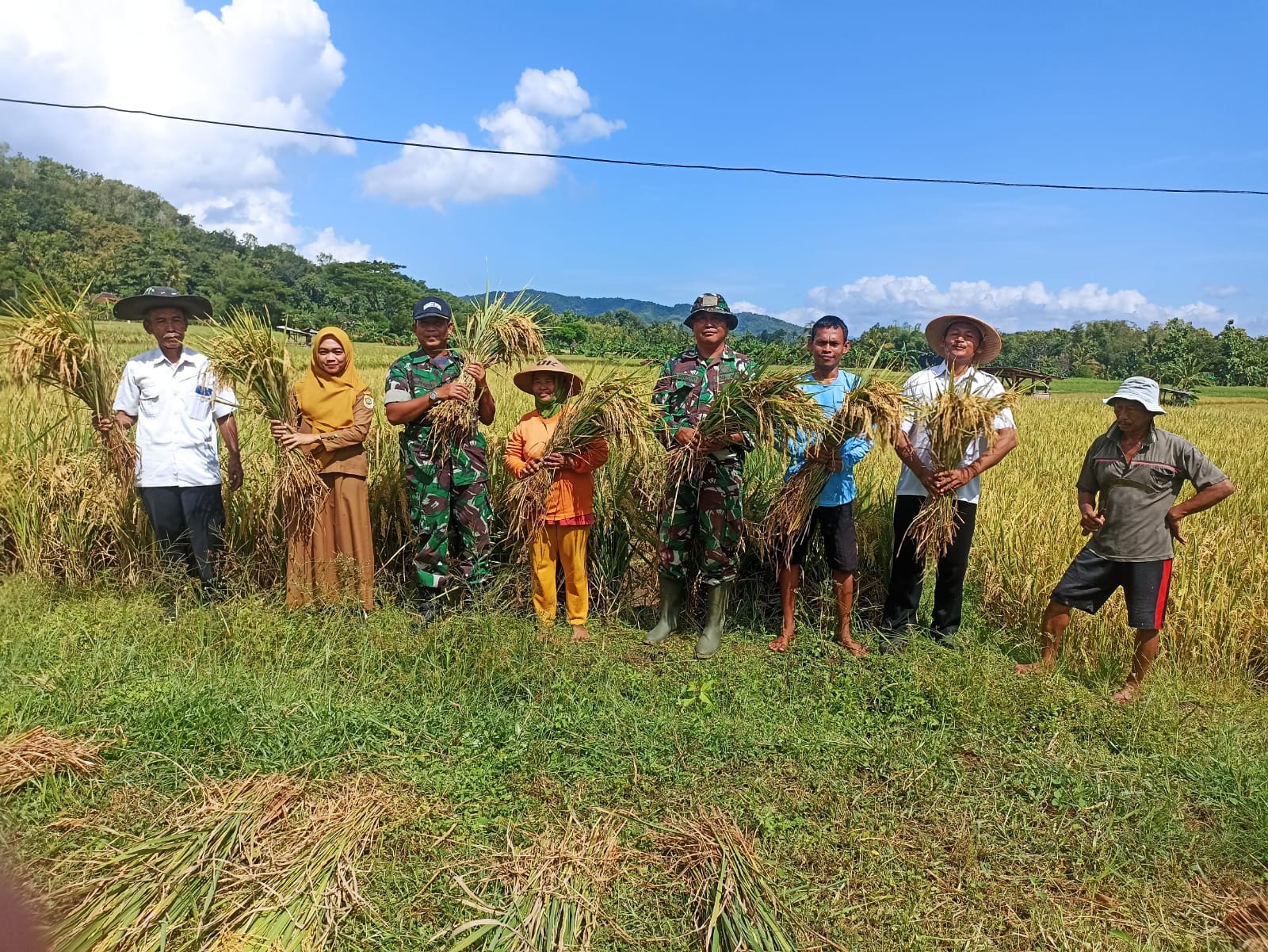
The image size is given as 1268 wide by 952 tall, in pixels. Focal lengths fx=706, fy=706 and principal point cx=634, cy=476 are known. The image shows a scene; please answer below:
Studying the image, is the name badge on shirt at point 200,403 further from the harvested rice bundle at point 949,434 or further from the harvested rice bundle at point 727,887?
the harvested rice bundle at point 949,434

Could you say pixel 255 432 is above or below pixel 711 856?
above

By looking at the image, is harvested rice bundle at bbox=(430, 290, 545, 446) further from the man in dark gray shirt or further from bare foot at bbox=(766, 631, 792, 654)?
the man in dark gray shirt

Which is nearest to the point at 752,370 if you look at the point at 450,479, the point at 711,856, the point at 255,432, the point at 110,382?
the point at 450,479

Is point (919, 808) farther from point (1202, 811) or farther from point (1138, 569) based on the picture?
point (1138, 569)

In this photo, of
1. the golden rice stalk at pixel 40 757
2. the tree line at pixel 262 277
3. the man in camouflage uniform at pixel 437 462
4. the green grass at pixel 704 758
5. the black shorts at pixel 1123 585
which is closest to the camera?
the green grass at pixel 704 758

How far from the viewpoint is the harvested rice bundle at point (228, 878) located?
6.91 ft

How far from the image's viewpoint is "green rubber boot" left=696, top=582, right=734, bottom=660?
418 centimetres

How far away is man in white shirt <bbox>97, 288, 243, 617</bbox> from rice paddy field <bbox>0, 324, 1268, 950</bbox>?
427 millimetres

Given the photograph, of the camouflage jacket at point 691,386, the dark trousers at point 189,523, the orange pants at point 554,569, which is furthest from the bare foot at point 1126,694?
the dark trousers at point 189,523

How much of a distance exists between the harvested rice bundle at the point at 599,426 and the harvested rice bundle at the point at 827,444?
84 centimetres

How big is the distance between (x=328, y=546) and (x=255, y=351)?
1.23 meters

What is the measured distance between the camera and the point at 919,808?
2826 mm

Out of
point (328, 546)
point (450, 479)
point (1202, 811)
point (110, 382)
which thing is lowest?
point (1202, 811)

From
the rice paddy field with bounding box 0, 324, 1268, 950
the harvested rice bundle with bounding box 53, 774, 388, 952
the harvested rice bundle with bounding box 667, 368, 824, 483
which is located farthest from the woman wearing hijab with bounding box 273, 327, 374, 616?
the harvested rice bundle with bounding box 667, 368, 824, 483
